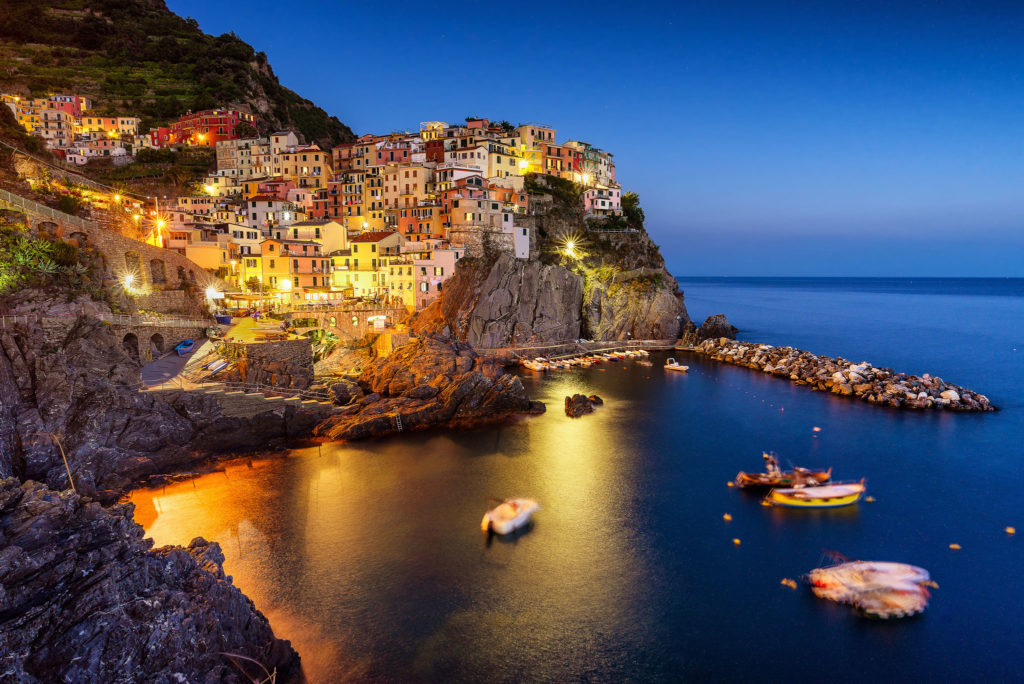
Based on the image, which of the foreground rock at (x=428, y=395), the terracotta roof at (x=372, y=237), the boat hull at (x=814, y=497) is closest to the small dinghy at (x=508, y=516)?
the boat hull at (x=814, y=497)

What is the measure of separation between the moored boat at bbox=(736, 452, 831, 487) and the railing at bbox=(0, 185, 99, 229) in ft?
113

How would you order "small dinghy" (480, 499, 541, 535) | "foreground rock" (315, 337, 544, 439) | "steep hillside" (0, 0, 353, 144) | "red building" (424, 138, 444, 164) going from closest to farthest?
1. "small dinghy" (480, 499, 541, 535)
2. "foreground rock" (315, 337, 544, 439)
3. "red building" (424, 138, 444, 164)
4. "steep hillside" (0, 0, 353, 144)

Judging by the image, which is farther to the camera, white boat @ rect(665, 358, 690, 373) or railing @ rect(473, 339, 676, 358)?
railing @ rect(473, 339, 676, 358)

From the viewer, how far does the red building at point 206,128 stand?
68.4 meters

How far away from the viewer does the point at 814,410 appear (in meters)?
33.1

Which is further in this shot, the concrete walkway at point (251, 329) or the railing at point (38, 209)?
the concrete walkway at point (251, 329)

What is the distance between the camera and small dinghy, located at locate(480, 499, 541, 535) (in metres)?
18.6

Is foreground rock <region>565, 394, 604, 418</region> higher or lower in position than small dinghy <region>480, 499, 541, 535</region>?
higher

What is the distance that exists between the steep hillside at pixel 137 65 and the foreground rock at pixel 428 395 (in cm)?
6037

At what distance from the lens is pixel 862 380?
36469 mm

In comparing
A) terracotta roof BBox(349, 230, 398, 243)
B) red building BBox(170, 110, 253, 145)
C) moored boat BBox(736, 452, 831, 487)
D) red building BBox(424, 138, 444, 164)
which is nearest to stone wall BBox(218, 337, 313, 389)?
terracotta roof BBox(349, 230, 398, 243)

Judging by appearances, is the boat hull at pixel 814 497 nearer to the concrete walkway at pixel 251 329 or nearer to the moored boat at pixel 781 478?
the moored boat at pixel 781 478

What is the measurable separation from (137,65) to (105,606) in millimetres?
108837

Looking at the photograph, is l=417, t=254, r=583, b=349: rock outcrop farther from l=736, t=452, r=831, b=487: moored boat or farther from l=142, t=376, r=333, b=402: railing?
l=736, t=452, r=831, b=487: moored boat
